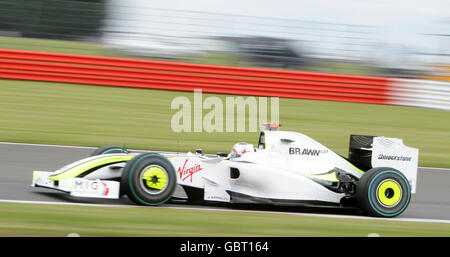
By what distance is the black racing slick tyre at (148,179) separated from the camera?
21.8 feet

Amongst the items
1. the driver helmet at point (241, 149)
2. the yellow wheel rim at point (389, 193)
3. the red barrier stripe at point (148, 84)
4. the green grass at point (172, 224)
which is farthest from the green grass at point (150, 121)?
the green grass at point (172, 224)

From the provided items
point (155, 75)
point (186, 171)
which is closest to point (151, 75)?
point (155, 75)

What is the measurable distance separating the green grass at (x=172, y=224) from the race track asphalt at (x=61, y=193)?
478mm

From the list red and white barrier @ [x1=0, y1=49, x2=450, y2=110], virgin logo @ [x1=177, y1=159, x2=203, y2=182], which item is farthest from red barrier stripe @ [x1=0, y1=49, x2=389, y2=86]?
virgin logo @ [x1=177, y1=159, x2=203, y2=182]

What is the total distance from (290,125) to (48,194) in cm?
803

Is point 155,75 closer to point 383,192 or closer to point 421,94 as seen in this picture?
point 421,94

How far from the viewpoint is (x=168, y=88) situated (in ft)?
51.8

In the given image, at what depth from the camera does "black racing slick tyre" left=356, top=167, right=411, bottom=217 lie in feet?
24.3

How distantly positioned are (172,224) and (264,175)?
131 centimetres

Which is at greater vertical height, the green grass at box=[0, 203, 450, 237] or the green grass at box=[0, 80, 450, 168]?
the green grass at box=[0, 80, 450, 168]

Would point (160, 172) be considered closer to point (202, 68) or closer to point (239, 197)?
point (239, 197)

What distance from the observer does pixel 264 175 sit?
714 cm

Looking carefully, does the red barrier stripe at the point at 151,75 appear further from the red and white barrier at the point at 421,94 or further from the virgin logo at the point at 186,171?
the virgin logo at the point at 186,171

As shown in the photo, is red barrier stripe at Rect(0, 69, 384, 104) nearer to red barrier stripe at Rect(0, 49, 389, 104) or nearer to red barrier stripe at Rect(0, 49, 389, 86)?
red barrier stripe at Rect(0, 49, 389, 104)
